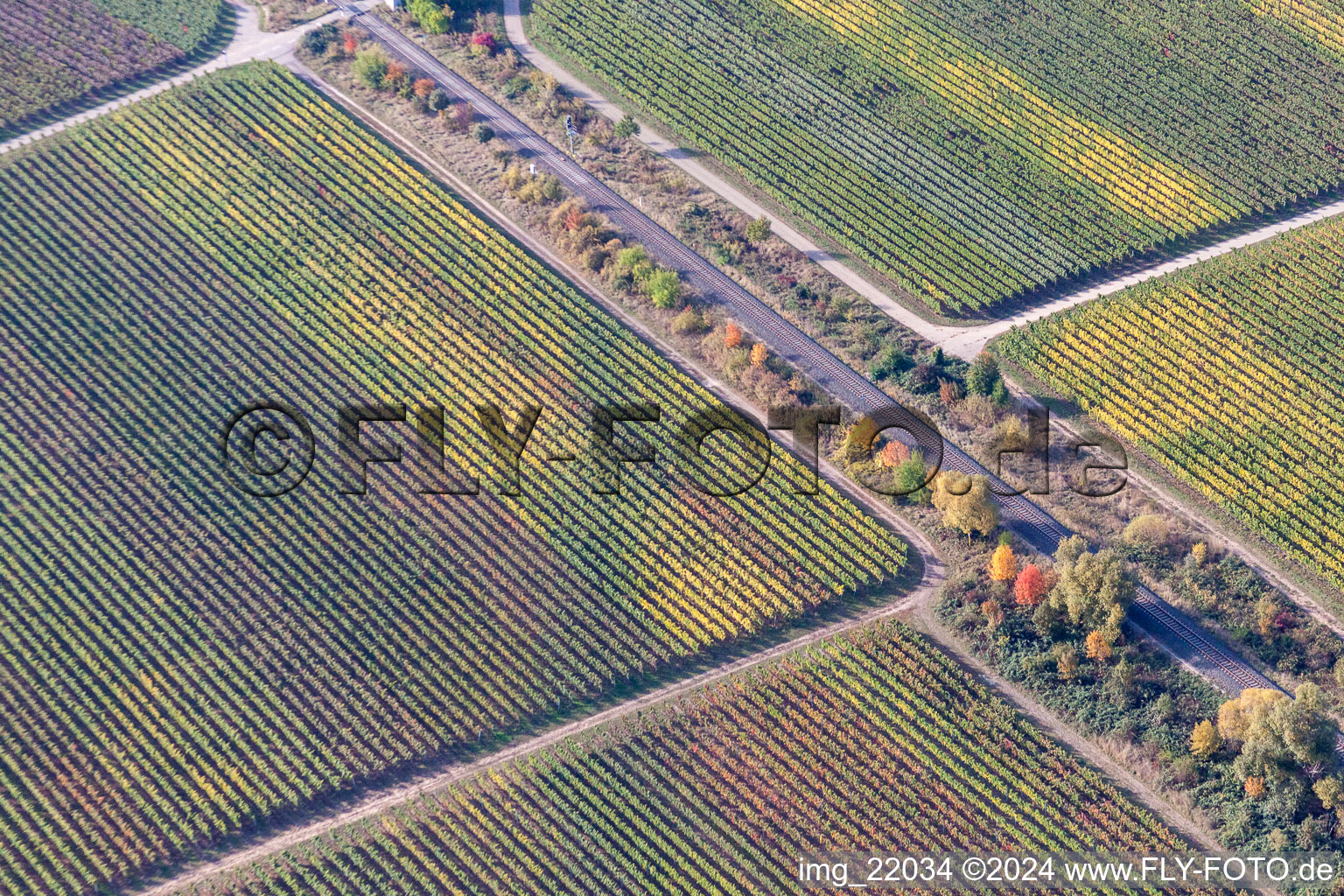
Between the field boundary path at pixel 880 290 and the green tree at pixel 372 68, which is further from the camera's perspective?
the green tree at pixel 372 68

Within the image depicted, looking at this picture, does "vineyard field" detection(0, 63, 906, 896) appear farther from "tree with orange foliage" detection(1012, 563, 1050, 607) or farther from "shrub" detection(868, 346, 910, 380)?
"shrub" detection(868, 346, 910, 380)

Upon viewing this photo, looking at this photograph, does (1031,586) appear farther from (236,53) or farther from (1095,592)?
(236,53)

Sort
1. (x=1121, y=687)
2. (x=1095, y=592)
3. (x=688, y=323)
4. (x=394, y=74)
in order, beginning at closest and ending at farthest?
(x=1121, y=687) < (x=1095, y=592) < (x=688, y=323) < (x=394, y=74)

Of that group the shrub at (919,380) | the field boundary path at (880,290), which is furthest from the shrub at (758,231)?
the shrub at (919,380)

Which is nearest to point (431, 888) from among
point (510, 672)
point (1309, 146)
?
point (510, 672)

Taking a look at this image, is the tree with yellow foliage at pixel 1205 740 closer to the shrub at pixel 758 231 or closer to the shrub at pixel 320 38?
the shrub at pixel 758 231

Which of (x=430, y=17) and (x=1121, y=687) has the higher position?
(x=430, y=17)

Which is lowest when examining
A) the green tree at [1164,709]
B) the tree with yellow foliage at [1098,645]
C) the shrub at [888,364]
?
the green tree at [1164,709]

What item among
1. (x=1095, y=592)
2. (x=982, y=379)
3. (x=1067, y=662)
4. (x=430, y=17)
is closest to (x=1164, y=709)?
(x=1067, y=662)

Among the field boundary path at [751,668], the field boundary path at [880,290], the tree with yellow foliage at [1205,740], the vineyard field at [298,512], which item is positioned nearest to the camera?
the field boundary path at [751,668]
